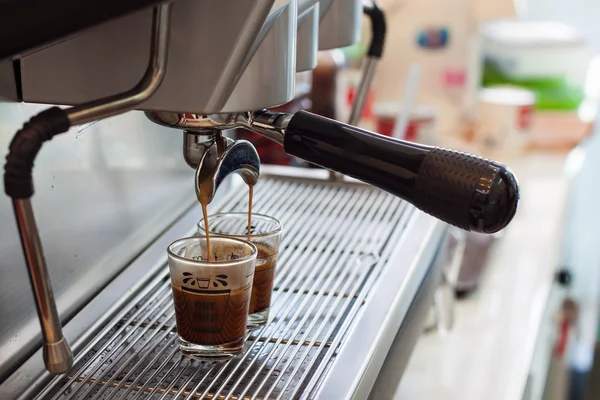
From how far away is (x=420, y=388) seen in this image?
82 centimetres

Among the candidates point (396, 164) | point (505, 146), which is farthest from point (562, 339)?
point (396, 164)

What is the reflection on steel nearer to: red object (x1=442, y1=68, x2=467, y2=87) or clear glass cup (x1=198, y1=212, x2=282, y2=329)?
clear glass cup (x1=198, y1=212, x2=282, y2=329)

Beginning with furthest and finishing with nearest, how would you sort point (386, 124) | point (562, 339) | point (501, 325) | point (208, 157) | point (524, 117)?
point (562, 339)
point (524, 117)
point (386, 124)
point (501, 325)
point (208, 157)

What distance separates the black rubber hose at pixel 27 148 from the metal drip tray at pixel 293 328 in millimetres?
184

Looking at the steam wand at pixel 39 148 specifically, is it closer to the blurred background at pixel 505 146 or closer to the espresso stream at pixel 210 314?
the espresso stream at pixel 210 314

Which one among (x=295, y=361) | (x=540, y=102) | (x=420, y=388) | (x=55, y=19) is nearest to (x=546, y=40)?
(x=540, y=102)

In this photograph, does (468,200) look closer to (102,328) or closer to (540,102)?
(102,328)

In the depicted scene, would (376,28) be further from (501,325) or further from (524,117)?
(524,117)

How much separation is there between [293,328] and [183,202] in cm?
30

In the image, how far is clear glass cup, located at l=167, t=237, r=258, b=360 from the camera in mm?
539

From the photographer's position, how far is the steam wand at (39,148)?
38 cm

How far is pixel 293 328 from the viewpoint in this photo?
61cm

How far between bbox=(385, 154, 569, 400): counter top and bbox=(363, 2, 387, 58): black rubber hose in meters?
0.33

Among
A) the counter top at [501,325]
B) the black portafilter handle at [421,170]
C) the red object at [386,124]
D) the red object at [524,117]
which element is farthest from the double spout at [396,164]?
the red object at [524,117]
